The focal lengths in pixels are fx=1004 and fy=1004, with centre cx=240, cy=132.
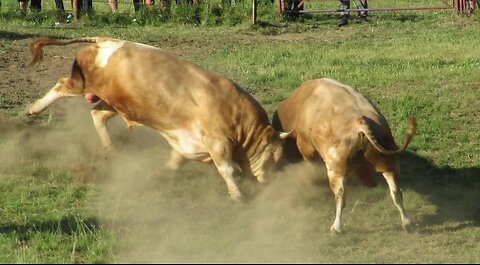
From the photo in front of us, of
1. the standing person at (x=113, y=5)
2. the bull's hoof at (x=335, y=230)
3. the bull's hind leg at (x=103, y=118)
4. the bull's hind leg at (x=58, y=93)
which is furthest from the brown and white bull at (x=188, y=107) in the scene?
the standing person at (x=113, y=5)

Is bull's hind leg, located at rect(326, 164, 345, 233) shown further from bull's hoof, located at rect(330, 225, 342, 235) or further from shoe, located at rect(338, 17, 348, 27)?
shoe, located at rect(338, 17, 348, 27)

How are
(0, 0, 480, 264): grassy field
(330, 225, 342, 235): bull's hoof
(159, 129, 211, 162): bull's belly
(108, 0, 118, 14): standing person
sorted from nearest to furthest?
(0, 0, 480, 264): grassy field
(330, 225, 342, 235): bull's hoof
(159, 129, 211, 162): bull's belly
(108, 0, 118, 14): standing person

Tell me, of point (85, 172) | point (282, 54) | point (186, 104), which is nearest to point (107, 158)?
point (85, 172)

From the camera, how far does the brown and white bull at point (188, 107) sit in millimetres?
8422

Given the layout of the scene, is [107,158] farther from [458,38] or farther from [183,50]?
[458,38]

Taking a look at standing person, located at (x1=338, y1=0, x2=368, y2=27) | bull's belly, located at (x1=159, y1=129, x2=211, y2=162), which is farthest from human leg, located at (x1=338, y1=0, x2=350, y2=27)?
bull's belly, located at (x1=159, y1=129, x2=211, y2=162)

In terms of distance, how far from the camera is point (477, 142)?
35.4 feet

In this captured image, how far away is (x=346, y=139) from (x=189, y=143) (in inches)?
55.3

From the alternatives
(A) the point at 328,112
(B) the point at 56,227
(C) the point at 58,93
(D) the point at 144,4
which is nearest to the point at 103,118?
(C) the point at 58,93

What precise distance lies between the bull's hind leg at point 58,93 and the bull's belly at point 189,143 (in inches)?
42.3

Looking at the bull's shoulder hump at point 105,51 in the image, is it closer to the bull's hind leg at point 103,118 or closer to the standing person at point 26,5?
the bull's hind leg at point 103,118

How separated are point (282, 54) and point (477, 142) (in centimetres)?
515

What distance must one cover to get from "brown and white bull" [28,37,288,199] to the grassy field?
32 centimetres

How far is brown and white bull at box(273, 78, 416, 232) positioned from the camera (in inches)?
314
